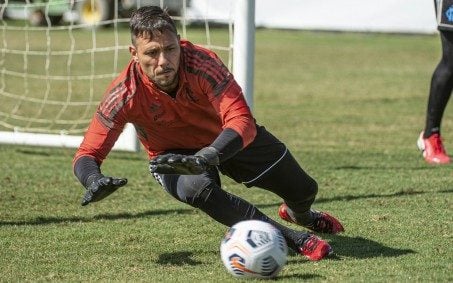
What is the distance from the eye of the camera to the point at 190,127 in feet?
16.9

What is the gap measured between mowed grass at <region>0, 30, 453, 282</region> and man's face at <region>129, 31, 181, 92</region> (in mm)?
950

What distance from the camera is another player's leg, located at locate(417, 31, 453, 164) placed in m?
7.89

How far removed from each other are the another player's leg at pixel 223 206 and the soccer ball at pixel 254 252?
353 mm

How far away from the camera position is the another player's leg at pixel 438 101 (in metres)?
7.89

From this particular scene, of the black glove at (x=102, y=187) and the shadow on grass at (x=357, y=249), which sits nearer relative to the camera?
the black glove at (x=102, y=187)

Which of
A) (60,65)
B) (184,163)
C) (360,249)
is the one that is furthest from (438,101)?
(60,65)

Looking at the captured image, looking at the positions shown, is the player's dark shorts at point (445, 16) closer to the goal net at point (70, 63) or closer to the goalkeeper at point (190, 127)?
the goal net at point (70, 63)

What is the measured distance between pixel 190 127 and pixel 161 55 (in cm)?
48

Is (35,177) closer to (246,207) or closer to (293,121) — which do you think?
(246,207)

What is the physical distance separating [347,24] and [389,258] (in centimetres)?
1644

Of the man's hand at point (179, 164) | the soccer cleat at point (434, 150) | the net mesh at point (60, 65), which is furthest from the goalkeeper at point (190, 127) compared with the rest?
the soccer cleat at point (434, 150)

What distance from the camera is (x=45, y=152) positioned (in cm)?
916

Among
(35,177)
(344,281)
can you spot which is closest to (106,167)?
(35,177)

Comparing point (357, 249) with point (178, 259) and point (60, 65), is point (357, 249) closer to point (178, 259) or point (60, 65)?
point (178, 259)
